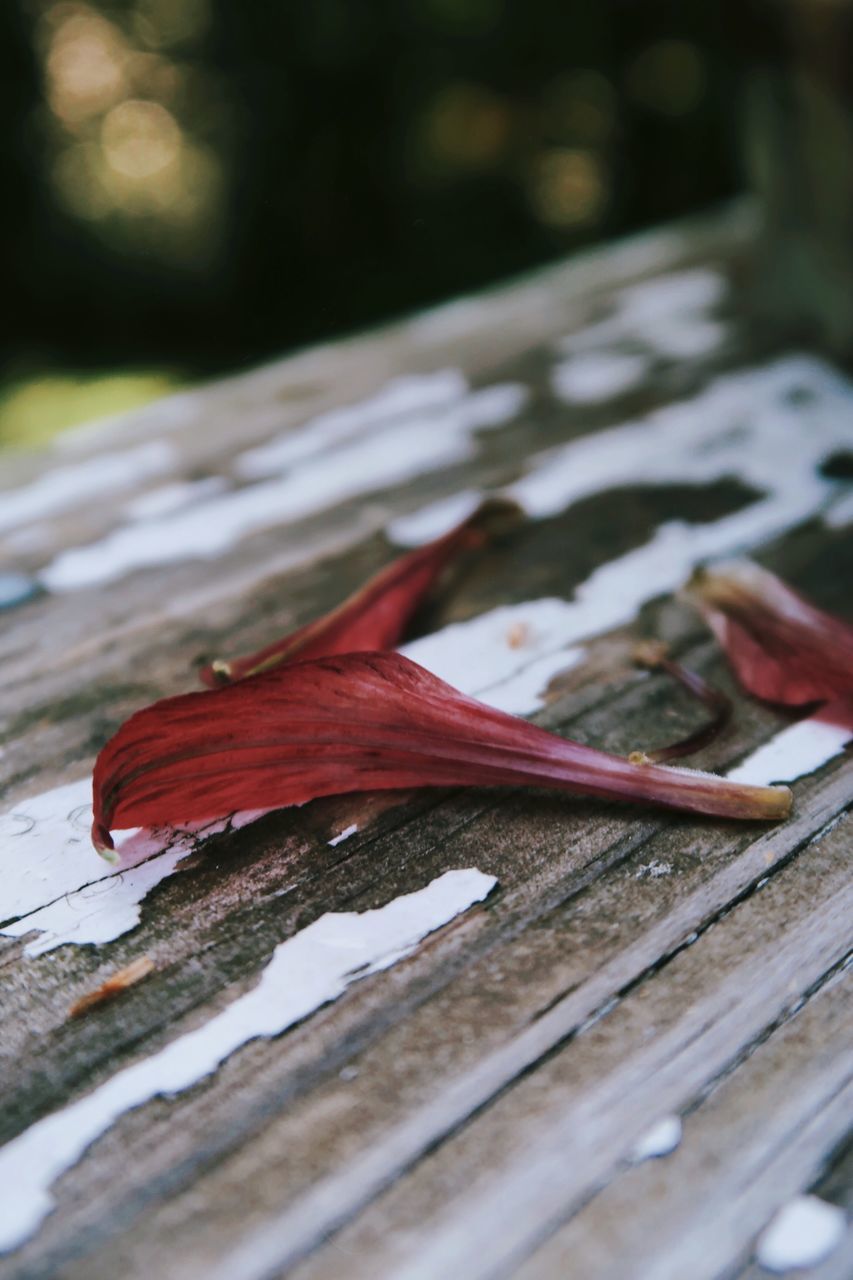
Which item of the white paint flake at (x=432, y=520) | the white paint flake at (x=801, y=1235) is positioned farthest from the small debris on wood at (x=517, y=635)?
the white paint flake at (x=801, y=1235)

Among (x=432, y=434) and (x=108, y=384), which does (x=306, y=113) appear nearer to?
(x=108, y=384)

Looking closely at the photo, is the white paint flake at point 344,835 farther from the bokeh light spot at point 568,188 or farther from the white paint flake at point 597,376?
the bokeh light spot at point 568,188

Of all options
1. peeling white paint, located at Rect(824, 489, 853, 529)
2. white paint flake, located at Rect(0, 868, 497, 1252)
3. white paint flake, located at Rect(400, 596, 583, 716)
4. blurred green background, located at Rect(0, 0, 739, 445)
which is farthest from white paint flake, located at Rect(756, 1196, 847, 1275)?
blurred green background, located at Rect(0, 0, 739, 445)

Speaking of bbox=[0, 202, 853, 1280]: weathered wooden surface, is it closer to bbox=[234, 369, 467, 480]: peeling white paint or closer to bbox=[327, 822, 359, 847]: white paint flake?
bbox=[327, 822, 359, 847]: white paint flake

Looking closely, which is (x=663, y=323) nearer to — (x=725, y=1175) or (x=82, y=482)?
(x=82, y=482)

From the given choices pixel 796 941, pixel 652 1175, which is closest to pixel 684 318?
pixel 796 941

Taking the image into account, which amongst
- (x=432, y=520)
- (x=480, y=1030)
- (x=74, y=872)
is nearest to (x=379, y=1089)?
(x=480, y=1030)
